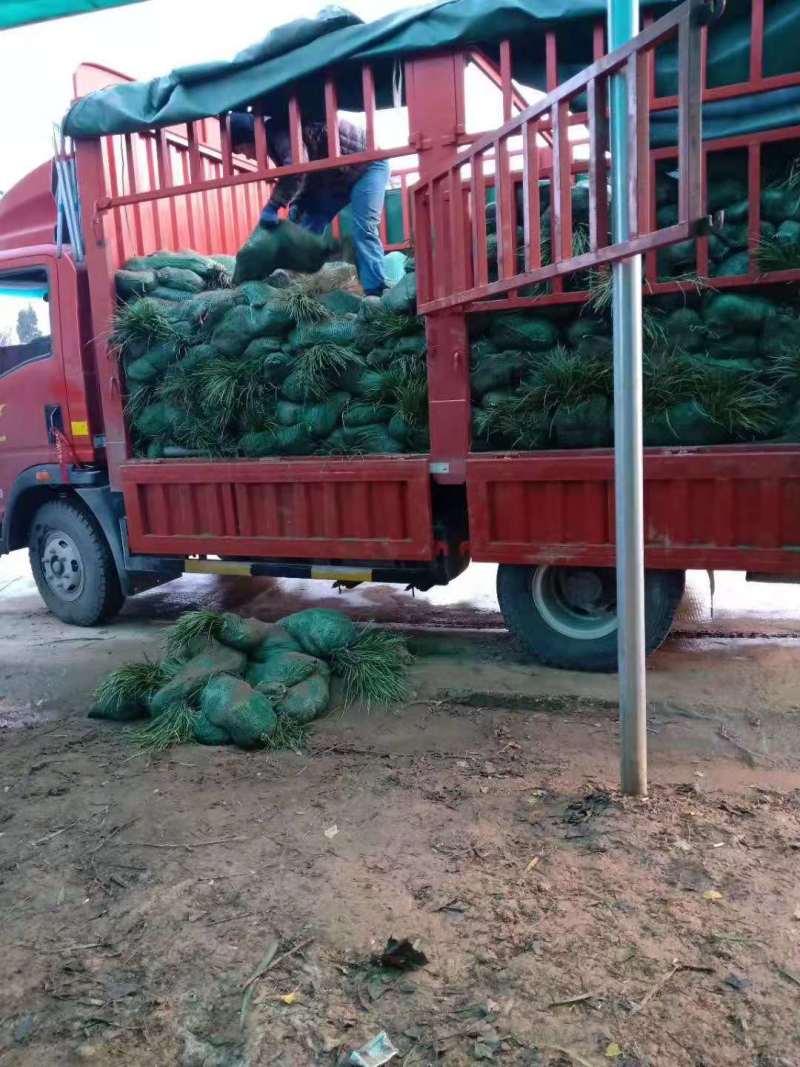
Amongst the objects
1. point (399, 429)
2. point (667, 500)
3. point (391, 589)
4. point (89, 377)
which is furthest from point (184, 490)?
point (667, 500)

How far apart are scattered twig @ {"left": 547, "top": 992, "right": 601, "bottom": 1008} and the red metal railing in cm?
197

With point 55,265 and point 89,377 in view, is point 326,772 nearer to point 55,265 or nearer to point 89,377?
point 89,377

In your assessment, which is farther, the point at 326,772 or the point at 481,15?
the point at 481,15

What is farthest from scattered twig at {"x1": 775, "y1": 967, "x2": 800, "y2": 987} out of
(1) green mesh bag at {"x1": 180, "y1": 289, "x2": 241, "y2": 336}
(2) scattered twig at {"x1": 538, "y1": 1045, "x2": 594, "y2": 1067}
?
(1) green mesh bag at {"x1": 180, "y1": 289, "x2": 241, "y2": 336}

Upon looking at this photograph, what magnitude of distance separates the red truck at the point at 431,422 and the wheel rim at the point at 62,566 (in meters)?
0.02

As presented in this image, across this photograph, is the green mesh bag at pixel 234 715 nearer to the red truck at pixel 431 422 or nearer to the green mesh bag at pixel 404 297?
the red truck at pixel 431 422

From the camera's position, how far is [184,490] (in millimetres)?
5520

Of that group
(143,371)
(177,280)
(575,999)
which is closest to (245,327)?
(143,371)

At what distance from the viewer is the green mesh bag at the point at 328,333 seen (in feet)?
16.0

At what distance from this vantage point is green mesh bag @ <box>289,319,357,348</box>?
4.89 metres

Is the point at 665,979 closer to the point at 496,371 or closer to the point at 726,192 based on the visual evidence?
the point at 496,371

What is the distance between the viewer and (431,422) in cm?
463

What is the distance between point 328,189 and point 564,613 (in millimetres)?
3255

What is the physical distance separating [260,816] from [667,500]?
239cm
